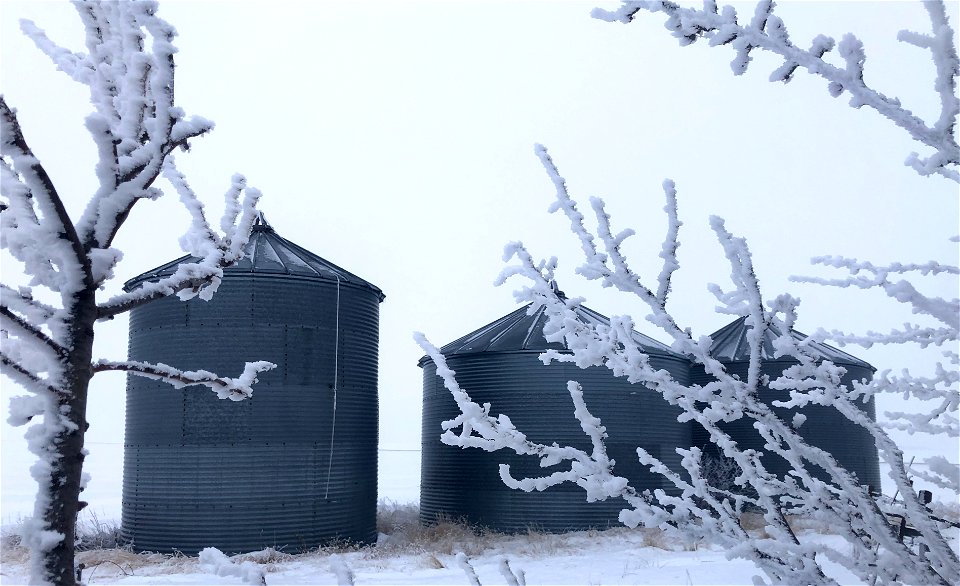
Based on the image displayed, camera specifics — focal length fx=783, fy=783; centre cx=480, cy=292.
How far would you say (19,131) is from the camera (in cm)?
260

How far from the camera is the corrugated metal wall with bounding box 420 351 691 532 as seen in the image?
15.1 m

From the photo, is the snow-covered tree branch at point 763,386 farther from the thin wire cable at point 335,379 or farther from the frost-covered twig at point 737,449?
the thin wire cable at point 335,379

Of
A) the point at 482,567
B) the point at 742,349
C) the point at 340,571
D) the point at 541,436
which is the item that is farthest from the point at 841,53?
the point at 742,349

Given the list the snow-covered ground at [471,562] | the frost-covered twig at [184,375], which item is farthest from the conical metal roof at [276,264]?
the frost-covered twig at [184,375]

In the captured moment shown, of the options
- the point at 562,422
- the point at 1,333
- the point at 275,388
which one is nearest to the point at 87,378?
the point at 1,333

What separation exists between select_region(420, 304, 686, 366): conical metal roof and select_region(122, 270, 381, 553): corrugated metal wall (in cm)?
375

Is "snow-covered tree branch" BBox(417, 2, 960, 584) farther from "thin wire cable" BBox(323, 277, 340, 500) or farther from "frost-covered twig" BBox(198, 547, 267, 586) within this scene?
"thin wire cable" BBox(323, 277, 340, 500)

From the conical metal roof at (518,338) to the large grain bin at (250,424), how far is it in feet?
11.9

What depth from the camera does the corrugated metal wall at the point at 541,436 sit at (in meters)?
15.1

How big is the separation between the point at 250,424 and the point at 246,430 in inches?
4.5

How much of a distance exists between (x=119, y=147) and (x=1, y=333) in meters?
0.83

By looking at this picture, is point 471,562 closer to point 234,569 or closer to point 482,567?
point 482,567

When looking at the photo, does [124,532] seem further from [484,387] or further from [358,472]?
[484,387]

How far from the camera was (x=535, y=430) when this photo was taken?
1544 cm
